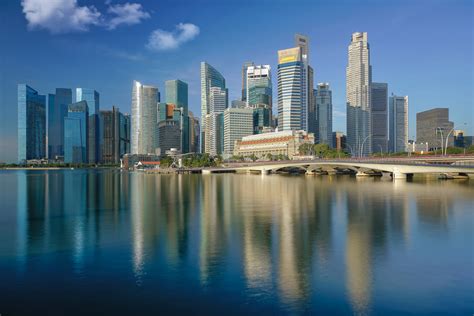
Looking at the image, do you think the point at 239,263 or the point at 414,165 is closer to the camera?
the point at 239,263

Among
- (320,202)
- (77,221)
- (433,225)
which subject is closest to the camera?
(433,225)

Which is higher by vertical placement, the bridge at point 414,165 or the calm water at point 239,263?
the bridge at point 414,165

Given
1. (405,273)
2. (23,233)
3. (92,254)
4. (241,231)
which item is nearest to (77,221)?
(23,233)

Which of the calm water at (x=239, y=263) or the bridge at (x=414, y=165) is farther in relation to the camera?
the bridge at (x=414, y=165)

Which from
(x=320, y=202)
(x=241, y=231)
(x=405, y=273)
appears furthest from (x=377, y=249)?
(x=320, y=202)

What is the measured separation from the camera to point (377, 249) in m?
27.0

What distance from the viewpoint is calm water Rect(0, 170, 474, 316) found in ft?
58.9

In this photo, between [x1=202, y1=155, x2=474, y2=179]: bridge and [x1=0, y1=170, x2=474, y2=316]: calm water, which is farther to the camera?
[x1=202, y1=155, x2=474, y2=179]: bridge

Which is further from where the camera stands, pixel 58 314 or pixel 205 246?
pixel 205 246

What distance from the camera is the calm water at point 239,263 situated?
707 inches

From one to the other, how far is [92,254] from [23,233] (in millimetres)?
11473

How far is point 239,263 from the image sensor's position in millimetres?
23906

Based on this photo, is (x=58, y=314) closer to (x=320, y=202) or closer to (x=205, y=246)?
(x=205, y=246)

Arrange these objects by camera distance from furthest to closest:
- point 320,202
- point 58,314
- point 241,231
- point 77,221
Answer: point 320,202 → point 77,221 → point 241,231 → point 58,314
